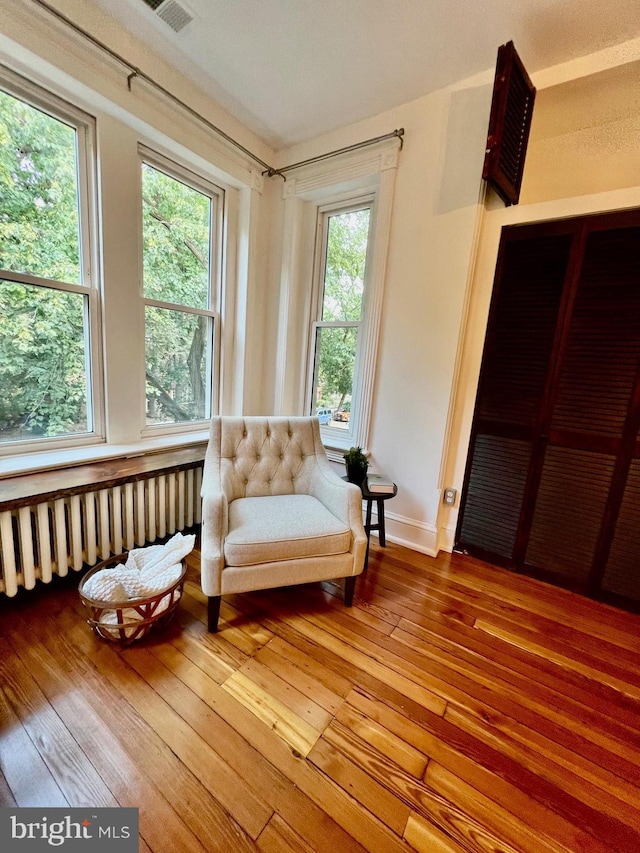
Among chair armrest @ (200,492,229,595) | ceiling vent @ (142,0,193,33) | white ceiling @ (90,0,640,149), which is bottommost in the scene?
chair armrest @ (200,492,229,595)

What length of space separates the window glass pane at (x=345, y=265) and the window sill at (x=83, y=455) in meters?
1.43

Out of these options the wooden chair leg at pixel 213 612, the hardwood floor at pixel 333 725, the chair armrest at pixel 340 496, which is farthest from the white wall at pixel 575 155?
the wooden chair leg at pixel 213 612

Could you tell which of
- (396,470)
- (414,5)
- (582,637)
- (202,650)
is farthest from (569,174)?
(202,650)

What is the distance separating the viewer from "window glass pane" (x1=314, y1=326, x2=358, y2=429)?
8.41 feet

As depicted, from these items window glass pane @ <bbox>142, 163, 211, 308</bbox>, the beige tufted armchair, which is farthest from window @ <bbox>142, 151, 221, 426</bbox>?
the beige tufted armchair

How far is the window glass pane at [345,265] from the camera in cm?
246

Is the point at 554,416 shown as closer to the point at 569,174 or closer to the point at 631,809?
the point at 569,174

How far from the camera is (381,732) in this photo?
1.11 metres

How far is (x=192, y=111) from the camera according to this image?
192 cm

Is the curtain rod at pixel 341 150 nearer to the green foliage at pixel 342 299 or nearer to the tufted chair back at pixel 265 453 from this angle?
the green foliage at pixel 342 299

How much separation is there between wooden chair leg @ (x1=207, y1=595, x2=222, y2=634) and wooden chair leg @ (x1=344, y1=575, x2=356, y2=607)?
613 mm

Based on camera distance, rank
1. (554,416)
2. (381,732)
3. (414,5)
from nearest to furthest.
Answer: (381,732) < (414,5) < (554,416)

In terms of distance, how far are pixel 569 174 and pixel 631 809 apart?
2633mm

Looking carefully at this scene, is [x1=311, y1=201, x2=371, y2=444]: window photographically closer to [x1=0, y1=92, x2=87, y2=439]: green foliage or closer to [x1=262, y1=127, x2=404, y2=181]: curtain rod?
[x1=262, y1=127, x2=404, y2=181]: curtain rod
